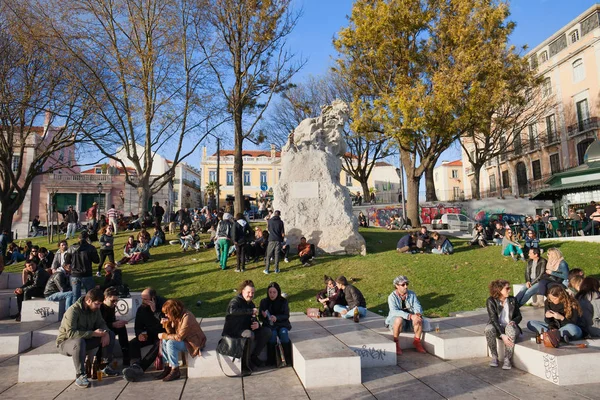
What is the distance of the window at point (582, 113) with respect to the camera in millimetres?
30453

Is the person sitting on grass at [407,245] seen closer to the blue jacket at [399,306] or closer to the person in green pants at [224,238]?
the person in green pants at [224,238]

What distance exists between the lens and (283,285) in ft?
31.9

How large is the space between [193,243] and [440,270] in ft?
28.9

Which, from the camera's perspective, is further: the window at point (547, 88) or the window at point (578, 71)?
the window at point (547, 88)

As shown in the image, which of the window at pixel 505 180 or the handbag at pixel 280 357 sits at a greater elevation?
the window at pixel 505 180

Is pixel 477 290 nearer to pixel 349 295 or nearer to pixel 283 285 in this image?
pixel 349 295

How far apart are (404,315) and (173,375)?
3384 mm

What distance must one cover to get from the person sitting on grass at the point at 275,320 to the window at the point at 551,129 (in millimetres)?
36651

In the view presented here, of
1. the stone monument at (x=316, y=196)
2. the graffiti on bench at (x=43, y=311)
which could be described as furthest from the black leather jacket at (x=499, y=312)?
the graffiti on bench at (x=43, y=311)

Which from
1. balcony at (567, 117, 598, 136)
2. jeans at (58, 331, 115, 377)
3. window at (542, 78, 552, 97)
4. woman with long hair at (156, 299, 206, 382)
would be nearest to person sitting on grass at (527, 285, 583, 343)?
woman with long hair at (156, 299, 206, 382)

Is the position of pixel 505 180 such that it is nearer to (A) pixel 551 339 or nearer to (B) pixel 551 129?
(B) pixel 551 129

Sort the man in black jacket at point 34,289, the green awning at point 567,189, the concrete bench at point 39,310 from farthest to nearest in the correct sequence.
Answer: the green awning at point 567,189 → the man in black jacket at point 34,289 → the concrete bench at point 39,310

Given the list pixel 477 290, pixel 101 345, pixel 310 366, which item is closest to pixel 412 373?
pixel 310 366

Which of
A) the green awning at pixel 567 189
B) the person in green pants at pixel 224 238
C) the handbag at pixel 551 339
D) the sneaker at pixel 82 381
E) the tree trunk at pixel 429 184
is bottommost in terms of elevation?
the sneaker at pixel 82 381
